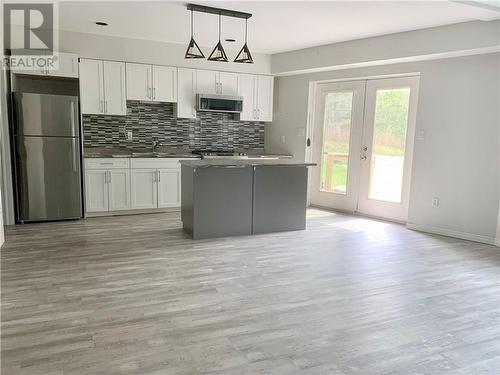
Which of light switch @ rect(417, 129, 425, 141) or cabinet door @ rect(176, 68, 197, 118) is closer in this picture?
light switch @ rect(417, 129, 425, 141)

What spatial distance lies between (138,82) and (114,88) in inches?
14.4

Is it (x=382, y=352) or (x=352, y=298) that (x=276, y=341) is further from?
(x=352, y=298)

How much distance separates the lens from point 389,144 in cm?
584

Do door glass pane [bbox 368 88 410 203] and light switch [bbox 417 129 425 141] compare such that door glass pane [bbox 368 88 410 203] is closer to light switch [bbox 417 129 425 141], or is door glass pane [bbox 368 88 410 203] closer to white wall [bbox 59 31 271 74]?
light switch [bbox 417 129 425 141]

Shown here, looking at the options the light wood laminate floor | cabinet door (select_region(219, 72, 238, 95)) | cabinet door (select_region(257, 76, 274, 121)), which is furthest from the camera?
cabinet door (select_region(257, 76, 274, 121))

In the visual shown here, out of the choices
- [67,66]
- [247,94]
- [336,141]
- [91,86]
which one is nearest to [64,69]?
[67,66]

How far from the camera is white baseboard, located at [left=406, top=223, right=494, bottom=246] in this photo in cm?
476

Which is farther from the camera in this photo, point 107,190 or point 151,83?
point 151,83

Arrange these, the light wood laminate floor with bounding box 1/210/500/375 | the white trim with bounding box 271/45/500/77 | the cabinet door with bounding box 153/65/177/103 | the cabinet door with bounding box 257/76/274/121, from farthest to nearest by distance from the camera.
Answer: the cabinet door with bounding box 257/76/274/121
the cabinet door with bounding box 153/65/177/103
the white trim with bounding box 271/45/500/77
the light wood laminate floor with bounding box 1/210/500/375

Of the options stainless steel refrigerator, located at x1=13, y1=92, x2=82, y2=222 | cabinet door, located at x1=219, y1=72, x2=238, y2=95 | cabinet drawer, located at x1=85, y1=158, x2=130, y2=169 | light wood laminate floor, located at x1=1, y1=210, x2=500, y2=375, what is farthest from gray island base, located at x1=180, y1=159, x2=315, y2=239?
cabinet door, located at x1=219, y1=72, x2=238, y2=95

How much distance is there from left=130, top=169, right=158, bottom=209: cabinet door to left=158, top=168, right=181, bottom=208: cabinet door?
3.1 inches

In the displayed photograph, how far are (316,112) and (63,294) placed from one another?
492 cm

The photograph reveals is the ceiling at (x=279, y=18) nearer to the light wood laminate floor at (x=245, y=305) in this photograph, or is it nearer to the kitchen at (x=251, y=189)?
the kitchen at (x=251, y=189)

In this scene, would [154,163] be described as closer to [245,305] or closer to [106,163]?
[106,163]
